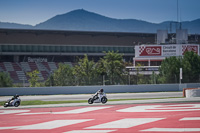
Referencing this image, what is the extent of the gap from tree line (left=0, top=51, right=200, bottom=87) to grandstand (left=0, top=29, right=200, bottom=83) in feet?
69.5

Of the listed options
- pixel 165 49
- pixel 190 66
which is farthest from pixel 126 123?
pixel 165 49

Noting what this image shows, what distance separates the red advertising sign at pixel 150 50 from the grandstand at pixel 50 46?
17.7 feet

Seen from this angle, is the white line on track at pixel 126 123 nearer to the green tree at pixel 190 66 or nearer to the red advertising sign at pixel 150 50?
the green tree at pixel 190 66

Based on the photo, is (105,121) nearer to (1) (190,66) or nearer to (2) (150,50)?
(1) (190,66)

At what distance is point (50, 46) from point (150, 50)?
905 inches

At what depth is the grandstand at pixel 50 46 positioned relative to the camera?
76.0m

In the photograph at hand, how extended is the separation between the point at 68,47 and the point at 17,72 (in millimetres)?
14737

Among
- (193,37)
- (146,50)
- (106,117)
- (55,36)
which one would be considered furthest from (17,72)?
(106,117)

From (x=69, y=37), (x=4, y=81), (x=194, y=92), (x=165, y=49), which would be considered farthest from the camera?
(x=69, y=37)

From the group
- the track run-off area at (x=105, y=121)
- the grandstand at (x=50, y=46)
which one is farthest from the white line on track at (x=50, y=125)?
the grandstand at (x=50, y=46)

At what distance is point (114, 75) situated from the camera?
5175cm

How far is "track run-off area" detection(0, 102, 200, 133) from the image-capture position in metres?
15.8

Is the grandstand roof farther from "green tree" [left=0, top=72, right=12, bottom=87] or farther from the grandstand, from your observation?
"green tree" [left=0, top=72, right=12, bottom=87]

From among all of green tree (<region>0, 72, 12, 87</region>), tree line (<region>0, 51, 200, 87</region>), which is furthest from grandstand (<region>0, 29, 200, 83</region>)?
green tree (<region>0, 72, 12, 87</region>)
